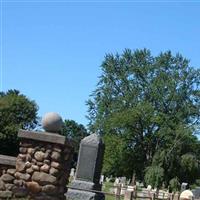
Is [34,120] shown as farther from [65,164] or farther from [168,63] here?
[65,164]

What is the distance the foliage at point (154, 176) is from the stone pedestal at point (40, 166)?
149 ft

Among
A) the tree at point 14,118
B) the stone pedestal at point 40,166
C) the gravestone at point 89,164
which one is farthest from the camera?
the tree at point 14,118

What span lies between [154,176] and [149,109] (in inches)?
294

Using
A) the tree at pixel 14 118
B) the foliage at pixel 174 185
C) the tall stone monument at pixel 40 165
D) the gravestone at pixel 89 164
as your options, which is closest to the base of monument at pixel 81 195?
the gravestone at pixel 89 164

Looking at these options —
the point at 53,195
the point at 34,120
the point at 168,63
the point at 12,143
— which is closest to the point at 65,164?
the point at 53,195

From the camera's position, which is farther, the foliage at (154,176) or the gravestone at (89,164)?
the foliage at (154,176)

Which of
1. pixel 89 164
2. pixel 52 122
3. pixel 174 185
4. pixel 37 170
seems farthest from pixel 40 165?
pixel 174 185

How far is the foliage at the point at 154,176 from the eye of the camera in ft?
184

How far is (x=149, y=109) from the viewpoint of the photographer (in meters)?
58.6

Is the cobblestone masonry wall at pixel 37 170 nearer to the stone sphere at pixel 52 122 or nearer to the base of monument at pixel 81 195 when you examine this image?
the stone sphere at pixel 52 122

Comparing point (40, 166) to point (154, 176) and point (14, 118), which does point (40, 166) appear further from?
point (14, 118)

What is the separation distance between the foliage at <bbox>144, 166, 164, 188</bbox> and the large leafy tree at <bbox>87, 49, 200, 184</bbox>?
1244 mm

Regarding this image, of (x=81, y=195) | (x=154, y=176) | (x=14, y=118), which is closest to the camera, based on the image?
(x=81, y=195)

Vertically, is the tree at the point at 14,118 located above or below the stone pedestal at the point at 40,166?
above
